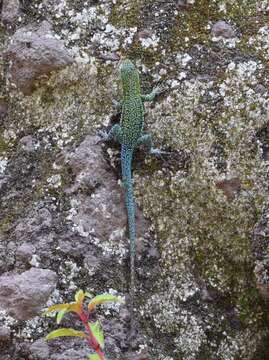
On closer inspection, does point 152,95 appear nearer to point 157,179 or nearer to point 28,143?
point 157,179

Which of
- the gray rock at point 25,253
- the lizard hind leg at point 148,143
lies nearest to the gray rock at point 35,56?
the lizard hind leg at point 148,143

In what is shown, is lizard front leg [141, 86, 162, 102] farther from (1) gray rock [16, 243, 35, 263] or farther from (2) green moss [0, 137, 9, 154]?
(1) gray rock [16, 243, 35, 263]

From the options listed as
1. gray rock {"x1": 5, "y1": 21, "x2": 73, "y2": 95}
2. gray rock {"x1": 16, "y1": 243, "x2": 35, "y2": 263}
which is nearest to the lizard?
gray rock {"x1": 5, "y1": 21, "x2": 73, "y2": 95}

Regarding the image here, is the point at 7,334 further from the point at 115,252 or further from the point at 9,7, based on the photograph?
the point at 9,7

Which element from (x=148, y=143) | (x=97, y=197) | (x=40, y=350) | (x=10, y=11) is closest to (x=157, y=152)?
(x=148, y=143)

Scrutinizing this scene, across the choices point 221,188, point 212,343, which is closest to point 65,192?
point 221,188

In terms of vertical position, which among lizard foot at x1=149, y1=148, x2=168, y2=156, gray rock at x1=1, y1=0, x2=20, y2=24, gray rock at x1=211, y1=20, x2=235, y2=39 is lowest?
lizard foot at x1=149, y1=148, x2=168, y2=156
